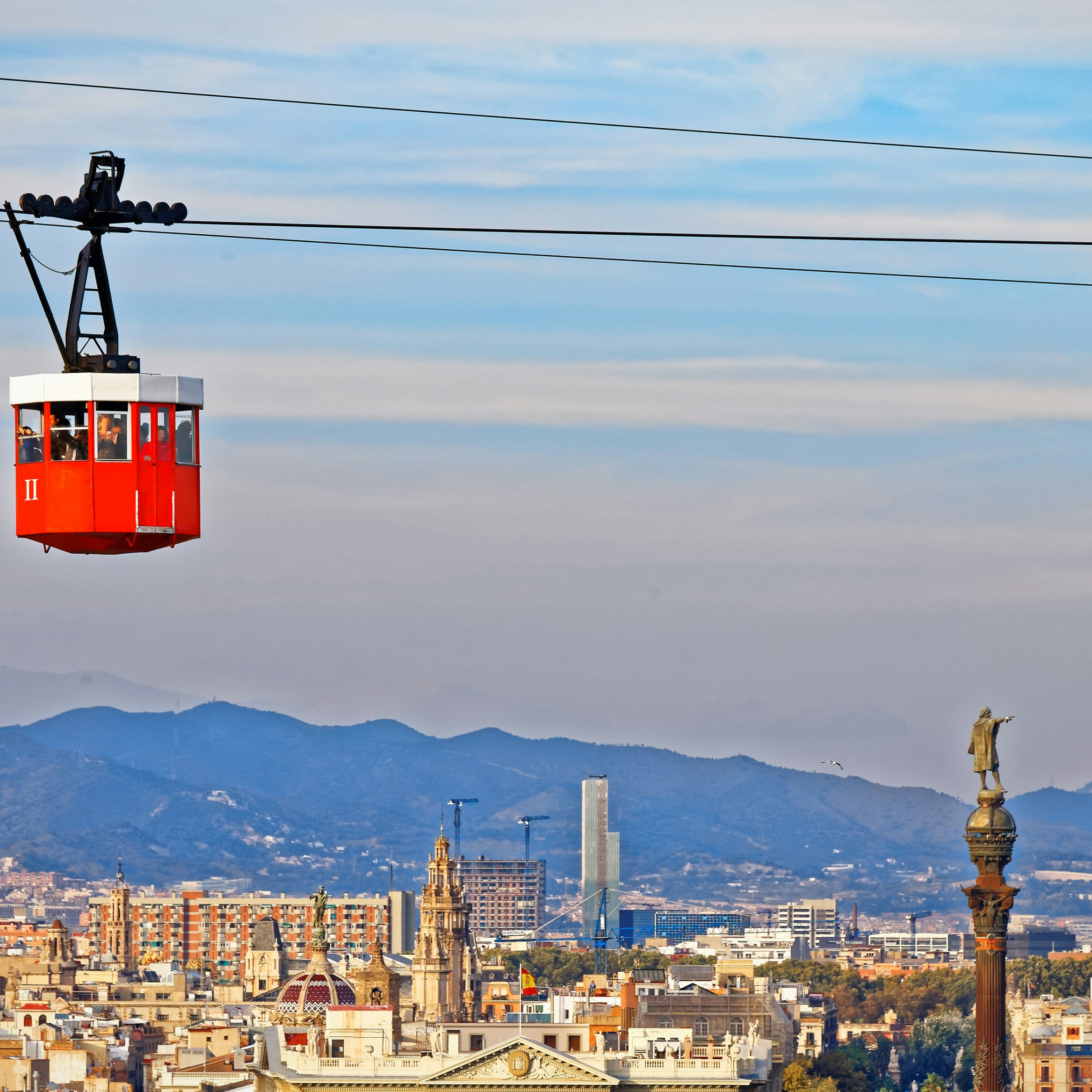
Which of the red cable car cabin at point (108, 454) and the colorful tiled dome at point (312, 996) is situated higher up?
the red cable car cabin at point (108, 454)

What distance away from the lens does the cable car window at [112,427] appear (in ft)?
101

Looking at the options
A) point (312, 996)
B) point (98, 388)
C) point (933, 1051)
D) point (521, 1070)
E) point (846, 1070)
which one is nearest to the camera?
point (98, 388)

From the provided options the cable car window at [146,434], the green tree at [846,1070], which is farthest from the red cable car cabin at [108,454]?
the green tree at [846,1070]

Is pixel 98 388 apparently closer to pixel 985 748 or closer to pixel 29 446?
pixel 29 446

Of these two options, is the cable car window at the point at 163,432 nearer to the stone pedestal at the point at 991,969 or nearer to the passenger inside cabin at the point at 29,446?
the passenger inside cabin at the point at 29,446

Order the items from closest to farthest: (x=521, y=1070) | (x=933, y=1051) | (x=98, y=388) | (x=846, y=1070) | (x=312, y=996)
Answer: (x=98, y=388) → (x=521, y=1070) → (x=312, y=996) → (x=846, y=1070) → (x=933, y=1051)

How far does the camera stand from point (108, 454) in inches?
1212

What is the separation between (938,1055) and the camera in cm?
18838

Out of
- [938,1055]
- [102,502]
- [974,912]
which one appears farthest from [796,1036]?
[102,502]

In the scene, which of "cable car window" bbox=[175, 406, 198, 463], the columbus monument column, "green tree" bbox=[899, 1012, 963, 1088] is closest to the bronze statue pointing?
the columbus monument column

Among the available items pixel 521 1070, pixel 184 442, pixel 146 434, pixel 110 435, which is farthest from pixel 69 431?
pixel 521 1070

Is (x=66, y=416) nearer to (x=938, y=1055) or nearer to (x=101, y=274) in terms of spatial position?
(x=101, y=274)

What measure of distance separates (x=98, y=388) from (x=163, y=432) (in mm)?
846

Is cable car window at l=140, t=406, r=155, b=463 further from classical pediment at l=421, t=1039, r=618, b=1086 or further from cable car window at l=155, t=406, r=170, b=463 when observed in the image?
classical pediment at l=421, t=1039, r=618, b=1086
